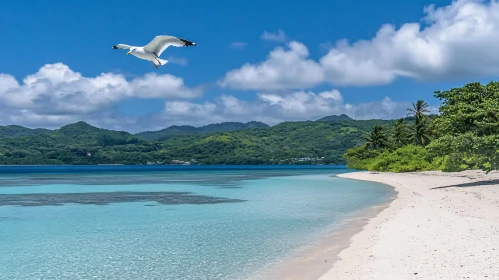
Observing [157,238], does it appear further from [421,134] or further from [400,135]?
[400,135]

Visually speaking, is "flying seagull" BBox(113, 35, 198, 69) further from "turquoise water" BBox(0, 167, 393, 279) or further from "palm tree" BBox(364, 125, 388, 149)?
"palm tree" BBox(364, 125, 388, 149)

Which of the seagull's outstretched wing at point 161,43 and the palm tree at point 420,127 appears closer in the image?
the seagull's outstretched wing at point 161,43

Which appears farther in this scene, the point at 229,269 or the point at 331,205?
the point at 331,205

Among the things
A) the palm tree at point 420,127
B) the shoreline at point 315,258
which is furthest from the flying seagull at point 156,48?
the palm tree at point 420,127

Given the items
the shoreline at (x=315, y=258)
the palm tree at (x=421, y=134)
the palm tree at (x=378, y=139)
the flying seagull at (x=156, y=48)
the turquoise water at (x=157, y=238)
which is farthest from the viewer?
the palm tree at (x=378, y=139)

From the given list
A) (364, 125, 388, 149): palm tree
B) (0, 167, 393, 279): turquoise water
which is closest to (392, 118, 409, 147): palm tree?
(364, 125, 388, 149): palm tree

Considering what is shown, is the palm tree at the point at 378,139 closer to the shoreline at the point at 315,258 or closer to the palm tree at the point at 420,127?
the palm tree at the point at 420,127

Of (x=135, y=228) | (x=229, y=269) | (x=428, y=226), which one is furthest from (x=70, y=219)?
(x=428, y=226)

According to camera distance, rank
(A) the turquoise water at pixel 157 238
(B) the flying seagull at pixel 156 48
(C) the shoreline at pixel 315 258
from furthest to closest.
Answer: (A) the turquoise water at pixel 157 238, (B) the flying seagull at pixel 156 48, (C) the shoreline at pixel 315 258

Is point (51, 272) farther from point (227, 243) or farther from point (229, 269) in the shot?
point (227, 243)

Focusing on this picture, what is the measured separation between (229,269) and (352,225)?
911 centimetres

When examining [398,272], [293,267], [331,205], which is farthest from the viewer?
[331,205]

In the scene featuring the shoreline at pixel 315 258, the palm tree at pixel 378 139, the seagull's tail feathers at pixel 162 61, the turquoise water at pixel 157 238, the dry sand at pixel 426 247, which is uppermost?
the palm tree at pixel 378 139

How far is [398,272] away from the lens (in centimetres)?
1036
